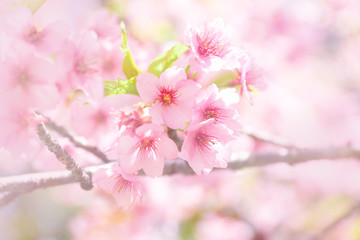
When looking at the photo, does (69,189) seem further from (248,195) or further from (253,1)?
(253,1)

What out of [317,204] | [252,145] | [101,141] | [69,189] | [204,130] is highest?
[204,130]

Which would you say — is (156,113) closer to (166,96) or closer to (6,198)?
(166,96)

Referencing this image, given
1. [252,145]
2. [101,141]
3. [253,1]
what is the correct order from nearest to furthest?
[101,141] → [252,145] → [253,1]

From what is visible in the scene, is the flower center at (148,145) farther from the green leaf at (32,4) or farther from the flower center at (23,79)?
the green leaf at (32,4)

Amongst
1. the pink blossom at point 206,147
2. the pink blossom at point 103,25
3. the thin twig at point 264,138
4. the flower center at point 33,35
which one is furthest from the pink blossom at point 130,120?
the thin twig at point 264,138

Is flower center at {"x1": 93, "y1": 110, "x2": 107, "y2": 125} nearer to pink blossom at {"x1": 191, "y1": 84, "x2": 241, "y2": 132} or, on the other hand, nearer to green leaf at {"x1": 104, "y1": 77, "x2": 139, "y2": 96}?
green leaf at {"x1": 104, "y1": 77, "x2": 139, "y2": 96}

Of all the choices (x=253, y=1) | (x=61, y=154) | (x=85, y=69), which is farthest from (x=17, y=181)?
(x=253, y=1)

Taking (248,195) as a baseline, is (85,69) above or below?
above

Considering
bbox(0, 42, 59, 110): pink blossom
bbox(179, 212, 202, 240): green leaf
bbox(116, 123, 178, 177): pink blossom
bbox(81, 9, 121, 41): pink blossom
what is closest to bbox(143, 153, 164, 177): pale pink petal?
bbox(116, 123, 178, 177): pink blossom
